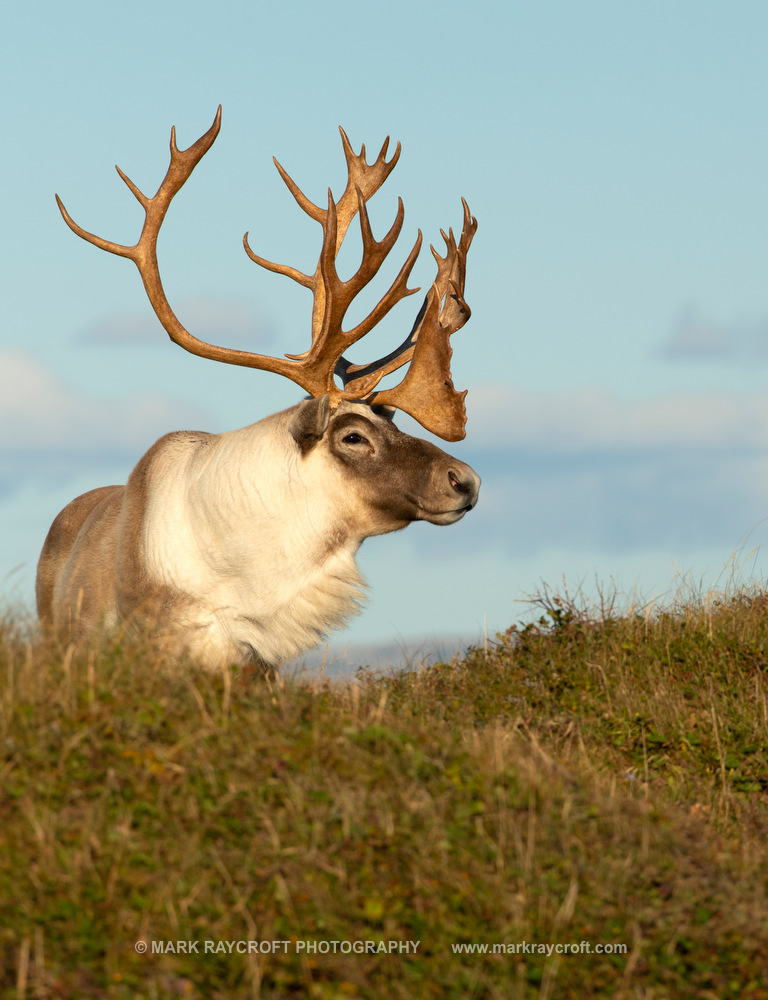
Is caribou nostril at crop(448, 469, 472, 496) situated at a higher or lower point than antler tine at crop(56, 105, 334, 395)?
lower

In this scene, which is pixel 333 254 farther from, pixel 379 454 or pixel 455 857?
pixel 455 857

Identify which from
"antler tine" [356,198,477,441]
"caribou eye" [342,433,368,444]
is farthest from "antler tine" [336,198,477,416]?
"caribou eye" [342,433,368,444]

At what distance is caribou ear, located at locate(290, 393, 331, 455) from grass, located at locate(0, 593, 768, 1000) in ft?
8.19

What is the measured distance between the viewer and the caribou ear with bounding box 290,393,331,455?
7.68 meters

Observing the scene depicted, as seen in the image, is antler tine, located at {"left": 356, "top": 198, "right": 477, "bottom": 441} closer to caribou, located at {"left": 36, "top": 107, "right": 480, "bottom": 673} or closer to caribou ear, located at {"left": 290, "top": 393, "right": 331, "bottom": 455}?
caribou, located at {"left": 36, "top": 107, "right": 480, "bottom": 673}

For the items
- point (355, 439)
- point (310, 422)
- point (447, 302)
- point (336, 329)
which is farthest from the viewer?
point (447, 302)

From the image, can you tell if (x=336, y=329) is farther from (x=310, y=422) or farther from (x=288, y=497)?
(x=288, y=497)

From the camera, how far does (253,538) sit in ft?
25.7

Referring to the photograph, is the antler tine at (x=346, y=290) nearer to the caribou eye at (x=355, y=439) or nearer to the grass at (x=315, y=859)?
the caribou eye at (x=355, y=439)

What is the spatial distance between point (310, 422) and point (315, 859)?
401cm

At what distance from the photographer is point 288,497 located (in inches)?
309

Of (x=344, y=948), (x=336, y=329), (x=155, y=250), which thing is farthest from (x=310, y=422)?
(x=344, y=948)

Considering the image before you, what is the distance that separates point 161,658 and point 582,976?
249cm

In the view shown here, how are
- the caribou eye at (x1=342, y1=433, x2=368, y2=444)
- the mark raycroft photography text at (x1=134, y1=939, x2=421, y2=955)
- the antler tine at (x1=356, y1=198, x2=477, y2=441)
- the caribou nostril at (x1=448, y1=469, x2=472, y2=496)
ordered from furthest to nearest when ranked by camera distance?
the antler tine at (x1=356, y1=198, x2=477, y2=441), the caribou eye at (x1=342, y1=433, x2=368, y2=444), the caribou nostril at (x1=448, y1=469, x2=472, y2=496), the mark raycroft photography text at (x1=134, y1=939, x2=421, y2=955)
